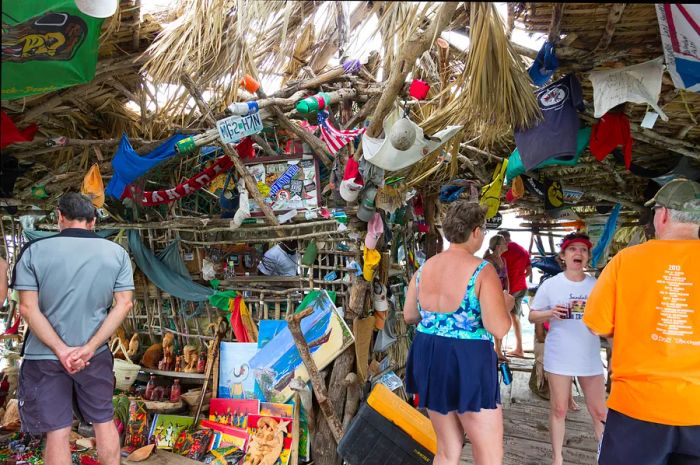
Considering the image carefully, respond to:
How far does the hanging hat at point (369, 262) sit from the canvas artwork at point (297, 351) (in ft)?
1.72

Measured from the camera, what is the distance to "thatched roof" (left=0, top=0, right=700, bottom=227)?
256cm

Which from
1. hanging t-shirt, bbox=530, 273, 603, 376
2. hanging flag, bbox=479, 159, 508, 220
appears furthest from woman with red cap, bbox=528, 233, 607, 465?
hanging flag, bbox=479, 159, 508, 220

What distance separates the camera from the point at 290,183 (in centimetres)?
467

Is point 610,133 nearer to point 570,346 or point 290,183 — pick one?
point 570,346

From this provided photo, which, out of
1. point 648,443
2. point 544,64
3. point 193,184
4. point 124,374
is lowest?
point 124,374

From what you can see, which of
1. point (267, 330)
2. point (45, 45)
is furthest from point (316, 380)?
point (45, 45)

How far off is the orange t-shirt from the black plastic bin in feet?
4.42

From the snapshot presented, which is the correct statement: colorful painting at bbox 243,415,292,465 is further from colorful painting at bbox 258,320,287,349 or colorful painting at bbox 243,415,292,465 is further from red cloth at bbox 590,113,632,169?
red cloth at bbox 590,113,632,169

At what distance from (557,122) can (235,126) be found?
2374 mm

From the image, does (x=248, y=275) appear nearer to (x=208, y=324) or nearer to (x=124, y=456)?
(x=208, y=324)

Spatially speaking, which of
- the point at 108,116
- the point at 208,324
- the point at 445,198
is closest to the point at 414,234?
the point at 445,198

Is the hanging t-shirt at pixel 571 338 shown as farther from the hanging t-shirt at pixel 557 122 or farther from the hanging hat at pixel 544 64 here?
the hanging hat at pixel 544 64

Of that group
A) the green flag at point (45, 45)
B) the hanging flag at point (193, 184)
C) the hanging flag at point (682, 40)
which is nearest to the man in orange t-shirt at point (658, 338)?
the hanging flag at point (682, 40)

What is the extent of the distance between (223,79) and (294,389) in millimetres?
2724
